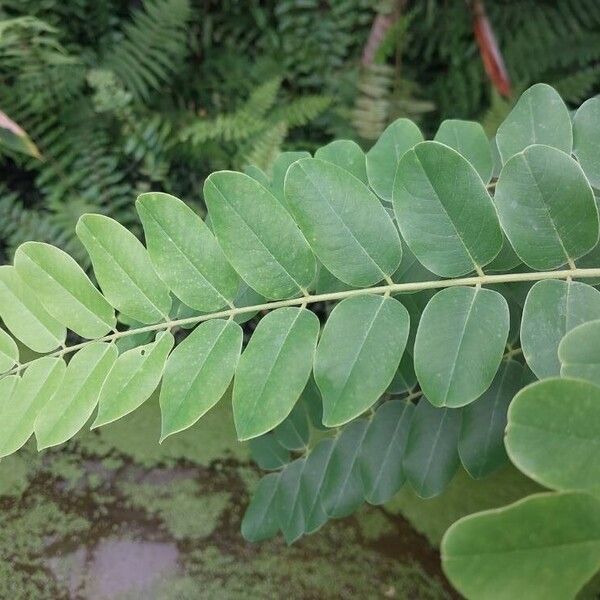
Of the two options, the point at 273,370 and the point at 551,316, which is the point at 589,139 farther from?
the point at 273,370

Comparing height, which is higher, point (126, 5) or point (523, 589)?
point (126, 5)

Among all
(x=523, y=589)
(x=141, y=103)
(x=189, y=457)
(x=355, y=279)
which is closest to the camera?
(x=523, y=589)

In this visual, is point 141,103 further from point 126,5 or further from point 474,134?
point 474,134

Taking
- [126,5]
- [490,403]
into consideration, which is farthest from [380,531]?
[126,5]

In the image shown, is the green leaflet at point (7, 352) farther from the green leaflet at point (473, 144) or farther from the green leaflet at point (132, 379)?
the green leaflet at point (473, 144)

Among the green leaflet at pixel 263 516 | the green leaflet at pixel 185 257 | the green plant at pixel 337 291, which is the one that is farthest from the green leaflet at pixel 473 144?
the green leaflet at pixel 263 516

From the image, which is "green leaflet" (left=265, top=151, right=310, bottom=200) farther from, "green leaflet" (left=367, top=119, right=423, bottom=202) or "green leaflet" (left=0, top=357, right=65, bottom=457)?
"green leaflet" (left=0, top=357, right=65, bottom=457)

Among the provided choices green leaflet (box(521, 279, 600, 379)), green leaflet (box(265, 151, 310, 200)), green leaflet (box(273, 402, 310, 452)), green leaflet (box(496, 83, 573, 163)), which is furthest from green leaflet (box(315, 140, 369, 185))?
green leaflet (box(273, 402, 310, 452))
